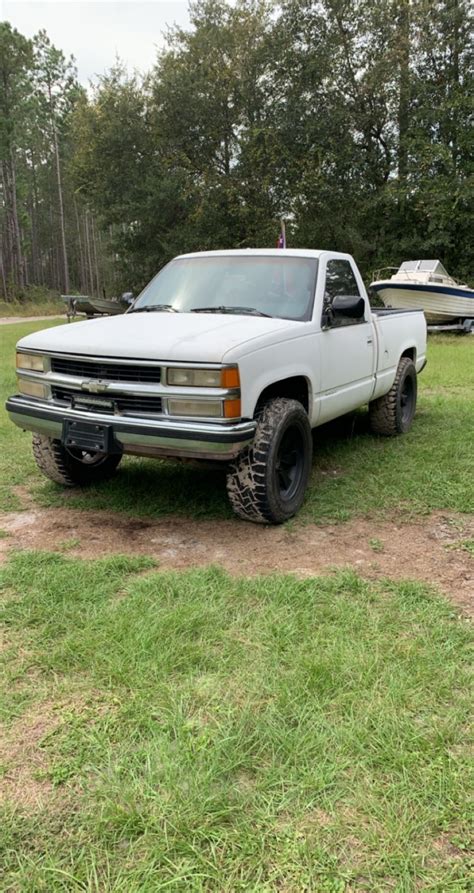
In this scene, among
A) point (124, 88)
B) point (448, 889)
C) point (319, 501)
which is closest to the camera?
point (448, 889)

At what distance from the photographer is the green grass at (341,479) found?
434 cm

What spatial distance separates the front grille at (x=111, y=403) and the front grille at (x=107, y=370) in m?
0.11

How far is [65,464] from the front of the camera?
4.58 metres

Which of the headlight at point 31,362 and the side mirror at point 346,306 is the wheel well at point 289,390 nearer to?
the side mirror at point 346,306

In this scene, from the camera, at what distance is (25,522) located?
13.6 ft

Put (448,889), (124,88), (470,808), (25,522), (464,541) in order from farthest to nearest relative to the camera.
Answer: (124,88) → (25,522) → (464,541) → (470,808) → (448,889)

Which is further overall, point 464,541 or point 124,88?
point 124,88

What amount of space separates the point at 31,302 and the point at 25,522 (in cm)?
4001

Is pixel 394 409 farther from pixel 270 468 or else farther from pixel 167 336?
pixel 167 336

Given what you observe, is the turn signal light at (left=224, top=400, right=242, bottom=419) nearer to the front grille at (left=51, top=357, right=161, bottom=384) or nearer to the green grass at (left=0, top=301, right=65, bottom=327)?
the front grille at (left=51, top=357, right=161, bottom=384)

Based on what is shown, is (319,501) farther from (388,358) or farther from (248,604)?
(388,358)

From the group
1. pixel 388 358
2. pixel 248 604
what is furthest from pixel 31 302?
pixel 248 604

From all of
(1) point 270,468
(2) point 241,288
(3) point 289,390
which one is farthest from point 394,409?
(1) point 270,468

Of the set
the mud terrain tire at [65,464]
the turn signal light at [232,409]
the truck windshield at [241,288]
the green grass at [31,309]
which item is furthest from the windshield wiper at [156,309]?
the green grass at [31,309]
